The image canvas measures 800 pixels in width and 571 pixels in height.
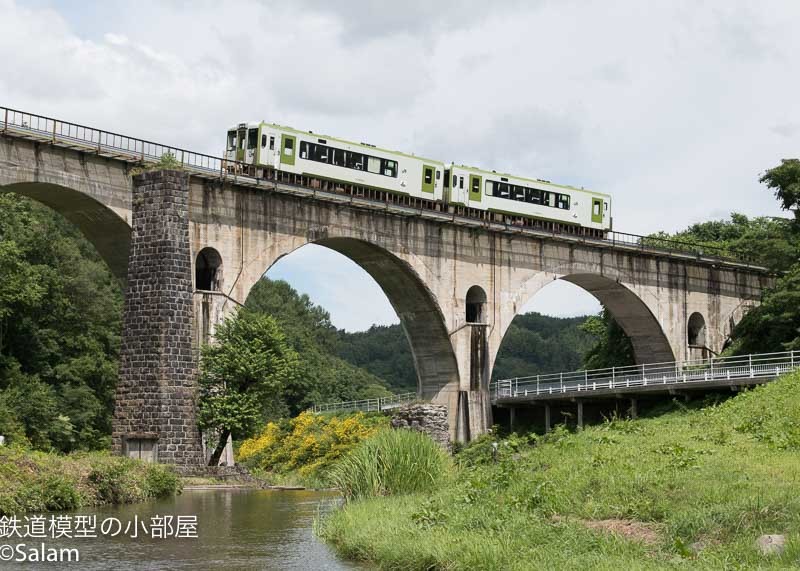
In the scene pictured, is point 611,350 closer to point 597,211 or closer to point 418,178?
point 597,211

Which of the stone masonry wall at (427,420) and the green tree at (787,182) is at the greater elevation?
the green tree at (787,182)

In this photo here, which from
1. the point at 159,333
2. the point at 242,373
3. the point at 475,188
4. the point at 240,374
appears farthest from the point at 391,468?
the point at 475,188

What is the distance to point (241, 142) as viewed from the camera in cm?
4591

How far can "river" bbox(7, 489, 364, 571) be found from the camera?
18.6 m

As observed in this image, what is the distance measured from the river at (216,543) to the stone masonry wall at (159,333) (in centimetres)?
702

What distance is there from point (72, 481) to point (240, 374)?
37.4 ft

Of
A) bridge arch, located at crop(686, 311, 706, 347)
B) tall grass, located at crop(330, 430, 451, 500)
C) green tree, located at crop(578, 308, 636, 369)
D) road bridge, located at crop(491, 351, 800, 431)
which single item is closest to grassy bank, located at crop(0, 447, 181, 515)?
tall grass, located at crop(330, 430, 451, 500)

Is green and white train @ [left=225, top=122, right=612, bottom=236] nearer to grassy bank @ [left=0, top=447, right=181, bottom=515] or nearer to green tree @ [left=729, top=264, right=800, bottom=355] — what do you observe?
green tree @ [left=729, top=264, right=800, bottom=355]

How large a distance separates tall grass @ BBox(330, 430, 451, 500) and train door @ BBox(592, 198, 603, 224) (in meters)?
34.5

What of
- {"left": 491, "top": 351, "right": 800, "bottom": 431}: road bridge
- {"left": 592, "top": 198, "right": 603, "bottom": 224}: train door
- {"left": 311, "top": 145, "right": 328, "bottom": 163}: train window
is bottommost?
{"left": 491, "top": 351, "right": 800, "bottom": 431}: road bridge

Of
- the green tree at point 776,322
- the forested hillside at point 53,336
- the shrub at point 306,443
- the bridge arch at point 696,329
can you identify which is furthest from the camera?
the bridge arch at point 696,329

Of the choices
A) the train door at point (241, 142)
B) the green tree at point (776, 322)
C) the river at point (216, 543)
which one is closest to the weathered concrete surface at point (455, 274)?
the train door at point (241, 142)

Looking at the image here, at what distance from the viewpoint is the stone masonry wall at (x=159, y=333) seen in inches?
1470

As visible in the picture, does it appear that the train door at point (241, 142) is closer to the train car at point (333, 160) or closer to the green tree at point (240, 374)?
the train car at point (333, 160)
